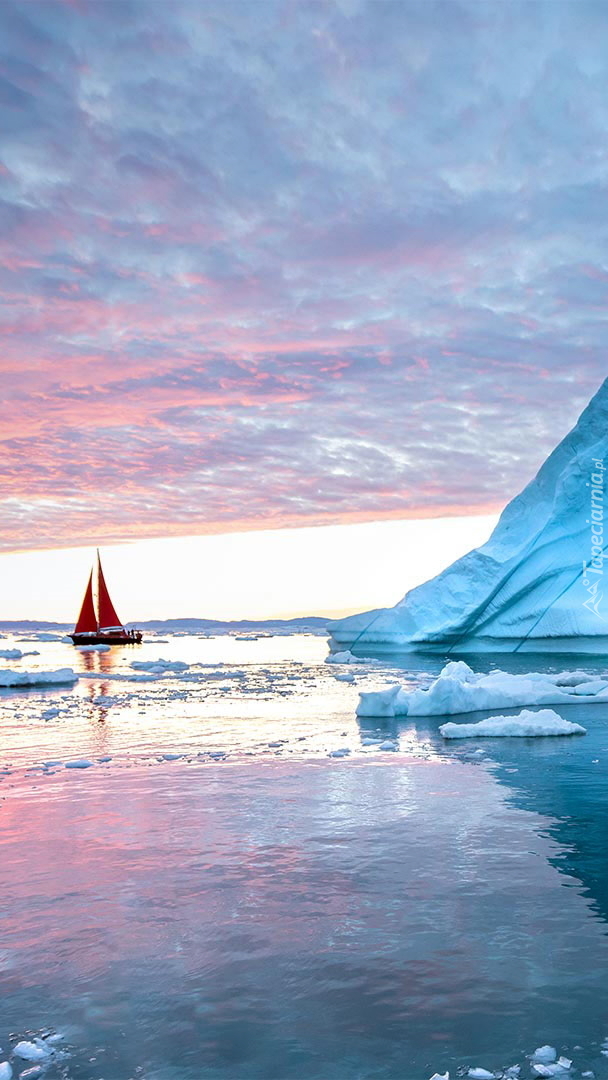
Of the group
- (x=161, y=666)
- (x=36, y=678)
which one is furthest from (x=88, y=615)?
(x=36, y=678)

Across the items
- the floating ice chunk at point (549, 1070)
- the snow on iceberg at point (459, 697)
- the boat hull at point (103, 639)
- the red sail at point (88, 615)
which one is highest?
the red sail at point (88, 615)

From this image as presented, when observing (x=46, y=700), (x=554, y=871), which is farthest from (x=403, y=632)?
(x=554, y=871)

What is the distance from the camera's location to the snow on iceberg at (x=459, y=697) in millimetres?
15234

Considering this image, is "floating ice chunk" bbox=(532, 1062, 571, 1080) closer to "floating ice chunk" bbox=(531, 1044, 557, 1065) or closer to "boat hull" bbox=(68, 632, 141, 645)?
"floating ice chunk" bbox=(531, 1044, 557, 1065)

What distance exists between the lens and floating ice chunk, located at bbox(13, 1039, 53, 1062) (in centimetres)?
370

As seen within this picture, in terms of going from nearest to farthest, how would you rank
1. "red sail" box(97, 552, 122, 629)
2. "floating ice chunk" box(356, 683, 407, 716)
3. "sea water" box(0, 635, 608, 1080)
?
"sea water" box(0, 635, 608, 1080) < "floating ice chunk" box(356, 683, 407, 716) < "red sail" box(97, 552, 122, 629)

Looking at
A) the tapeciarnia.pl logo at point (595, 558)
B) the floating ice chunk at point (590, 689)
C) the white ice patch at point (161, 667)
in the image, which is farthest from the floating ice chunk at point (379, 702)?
the tapeciarnia.pl logo at point (595, 558)

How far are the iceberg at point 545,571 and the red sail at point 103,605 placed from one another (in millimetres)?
34743

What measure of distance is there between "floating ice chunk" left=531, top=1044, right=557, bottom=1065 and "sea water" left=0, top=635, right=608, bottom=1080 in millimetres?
62

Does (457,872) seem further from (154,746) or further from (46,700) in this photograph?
(46,700)

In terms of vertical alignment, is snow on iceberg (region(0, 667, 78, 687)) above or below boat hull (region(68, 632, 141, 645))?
below

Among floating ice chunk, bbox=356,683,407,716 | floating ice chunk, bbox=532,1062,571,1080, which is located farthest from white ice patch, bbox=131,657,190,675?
floating ice chunk, bbox=532,1062,571,1080

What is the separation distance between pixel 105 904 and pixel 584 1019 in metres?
3.20

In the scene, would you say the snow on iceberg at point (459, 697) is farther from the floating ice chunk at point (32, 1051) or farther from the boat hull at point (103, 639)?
the boat hull at point (103, 639)
